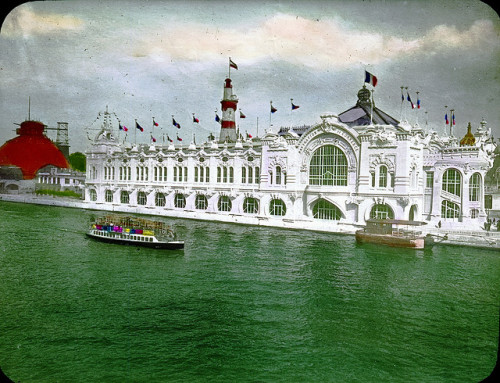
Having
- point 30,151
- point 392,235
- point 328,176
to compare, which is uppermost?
point 30,151

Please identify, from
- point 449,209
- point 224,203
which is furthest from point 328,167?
point 224,203

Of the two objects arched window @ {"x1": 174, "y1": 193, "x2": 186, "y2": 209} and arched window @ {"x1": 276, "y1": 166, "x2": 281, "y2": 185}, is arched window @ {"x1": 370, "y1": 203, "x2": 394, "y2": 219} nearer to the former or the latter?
arched window @ {"x1": 276, "y1": 166, "x2": 281, "y2": 185}

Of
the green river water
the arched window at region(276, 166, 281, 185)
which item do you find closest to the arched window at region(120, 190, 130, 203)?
the arched window at region(276, 166, 281, 185)

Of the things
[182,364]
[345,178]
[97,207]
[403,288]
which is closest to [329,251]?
[403,288]

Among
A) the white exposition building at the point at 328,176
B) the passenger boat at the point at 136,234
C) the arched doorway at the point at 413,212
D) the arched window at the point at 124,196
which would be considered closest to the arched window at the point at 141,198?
the white exposition building at the point at 328,176

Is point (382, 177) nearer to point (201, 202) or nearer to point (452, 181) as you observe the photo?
point (452, 181)

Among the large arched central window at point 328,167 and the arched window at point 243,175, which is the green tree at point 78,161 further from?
the large arched central window at point 328,167
